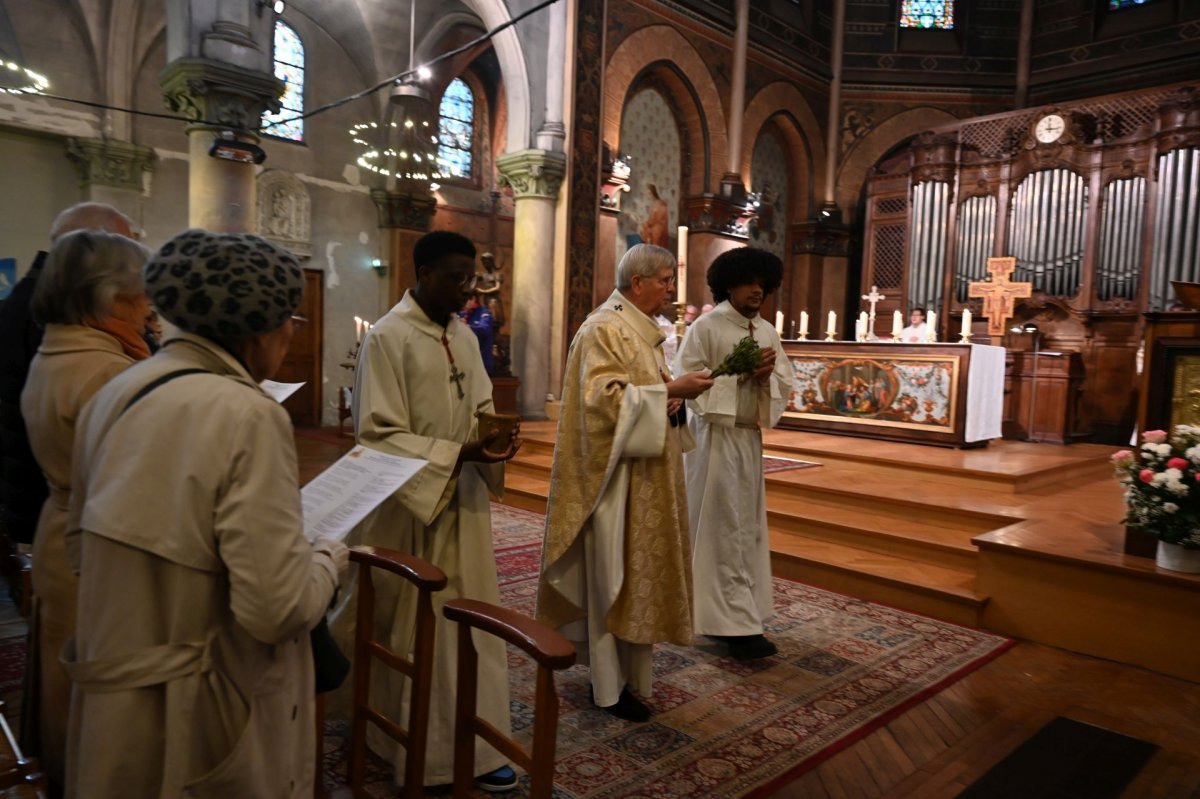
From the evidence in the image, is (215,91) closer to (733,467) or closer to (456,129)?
(733,467)

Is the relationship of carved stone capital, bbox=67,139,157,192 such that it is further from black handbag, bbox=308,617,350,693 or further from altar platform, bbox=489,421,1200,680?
black handbag, bbox=308,617,350,693

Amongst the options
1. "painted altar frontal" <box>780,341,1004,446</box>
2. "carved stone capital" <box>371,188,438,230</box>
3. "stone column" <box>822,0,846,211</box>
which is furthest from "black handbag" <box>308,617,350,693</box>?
"stone column" <box>822,0,846,211</box>

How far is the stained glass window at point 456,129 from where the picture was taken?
13.3 meters

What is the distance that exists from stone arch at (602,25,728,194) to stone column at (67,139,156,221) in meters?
6.11

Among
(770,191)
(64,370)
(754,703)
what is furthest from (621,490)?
(770,191)

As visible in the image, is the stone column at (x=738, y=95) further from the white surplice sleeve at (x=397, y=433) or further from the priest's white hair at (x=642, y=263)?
the white surplice sleeve at (x=397, y=433)

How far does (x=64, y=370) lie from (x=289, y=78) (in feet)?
37.5

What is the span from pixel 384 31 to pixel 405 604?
12.0m

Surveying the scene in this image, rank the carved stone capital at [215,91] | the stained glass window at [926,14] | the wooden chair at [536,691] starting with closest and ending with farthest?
the wooden chair at [536,691] < the carved stone capital at [215,91] < the stained glass window at [926,14]

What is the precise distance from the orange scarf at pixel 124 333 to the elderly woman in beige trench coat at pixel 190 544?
791 millimetres

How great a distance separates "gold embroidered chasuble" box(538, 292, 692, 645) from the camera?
2.93 metres

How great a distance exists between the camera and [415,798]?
201cm

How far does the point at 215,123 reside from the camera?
716 cm

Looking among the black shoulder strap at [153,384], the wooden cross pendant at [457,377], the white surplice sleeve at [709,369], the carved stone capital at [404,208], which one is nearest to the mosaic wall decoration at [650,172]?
the carved stone capital at [404,208]
